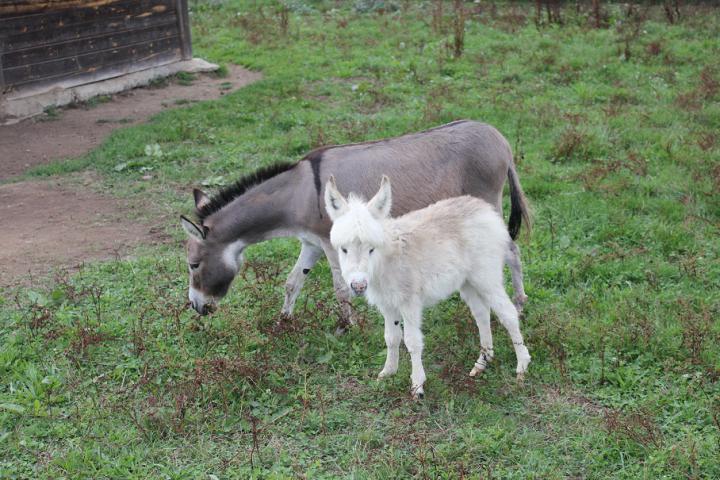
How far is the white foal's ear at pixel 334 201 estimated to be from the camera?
4398mm

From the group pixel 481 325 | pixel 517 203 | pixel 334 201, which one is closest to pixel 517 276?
pixel 517 203

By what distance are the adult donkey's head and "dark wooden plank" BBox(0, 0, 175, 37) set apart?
7669 mm

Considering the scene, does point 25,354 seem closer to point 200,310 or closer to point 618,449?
point 200,310

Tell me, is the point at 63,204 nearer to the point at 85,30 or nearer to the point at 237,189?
the point at 237,189

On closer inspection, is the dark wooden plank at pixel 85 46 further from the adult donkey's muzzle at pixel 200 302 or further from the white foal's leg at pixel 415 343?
the white foal's leg at pixel 415 343

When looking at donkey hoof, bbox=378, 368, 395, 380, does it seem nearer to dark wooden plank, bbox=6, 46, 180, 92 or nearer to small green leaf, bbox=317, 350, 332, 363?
small green leaf, bbox=317, 350, 332, 363

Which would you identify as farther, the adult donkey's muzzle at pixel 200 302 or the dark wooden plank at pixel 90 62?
the dark wooden plank at pixel 90 62

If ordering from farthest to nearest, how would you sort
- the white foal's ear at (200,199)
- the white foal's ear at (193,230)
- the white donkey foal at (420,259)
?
the white foal's ear at (200,199) < the white foal's ear at (193,230) < the white donkey foal at (420,259)

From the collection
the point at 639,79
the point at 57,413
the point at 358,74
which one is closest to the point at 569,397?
the point at 57,413

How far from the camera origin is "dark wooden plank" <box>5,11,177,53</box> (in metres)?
11.5

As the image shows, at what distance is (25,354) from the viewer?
17.3ft

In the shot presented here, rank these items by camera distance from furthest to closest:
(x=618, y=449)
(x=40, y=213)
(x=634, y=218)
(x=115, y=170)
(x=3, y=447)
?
1. (x=115, y=170)
2. (x=40, y=213)
3. (x=634, y=218)
4. (x=3, y=447)
5. (x=618, y=449)

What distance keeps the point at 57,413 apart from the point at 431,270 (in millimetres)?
2558

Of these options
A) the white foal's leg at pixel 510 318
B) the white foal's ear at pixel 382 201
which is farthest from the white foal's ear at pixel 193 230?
the white foal's leg at pixel 510 318
